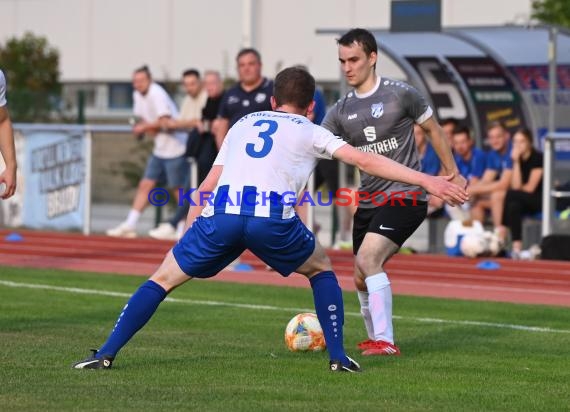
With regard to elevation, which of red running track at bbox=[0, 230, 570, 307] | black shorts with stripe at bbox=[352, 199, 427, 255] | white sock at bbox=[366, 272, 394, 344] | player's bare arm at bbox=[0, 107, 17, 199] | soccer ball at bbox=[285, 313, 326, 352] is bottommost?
red running track at bbox=[0, 230, 570, 307]

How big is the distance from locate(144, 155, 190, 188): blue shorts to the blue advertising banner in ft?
4.77

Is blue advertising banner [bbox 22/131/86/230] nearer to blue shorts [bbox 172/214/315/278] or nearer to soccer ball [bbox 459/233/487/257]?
soccer ball [bbox 459/233/487/257]

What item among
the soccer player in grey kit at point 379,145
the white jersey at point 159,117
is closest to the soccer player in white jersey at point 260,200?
the soccer player in grey kit at point 379,145

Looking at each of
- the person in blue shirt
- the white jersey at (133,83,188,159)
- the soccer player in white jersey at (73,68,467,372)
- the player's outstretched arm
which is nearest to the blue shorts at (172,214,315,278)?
the soccer player in white jersey at (73,68,467,372)

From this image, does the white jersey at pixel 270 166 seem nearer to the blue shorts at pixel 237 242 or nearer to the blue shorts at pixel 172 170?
the blue shorts at pixel 237 242

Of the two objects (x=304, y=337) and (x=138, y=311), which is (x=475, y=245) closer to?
(x=304, y=337)

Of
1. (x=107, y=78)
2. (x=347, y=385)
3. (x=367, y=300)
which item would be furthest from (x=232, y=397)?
(x=107, y=78)

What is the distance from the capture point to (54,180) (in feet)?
68.6

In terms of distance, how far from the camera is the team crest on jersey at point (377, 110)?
30.9 feet

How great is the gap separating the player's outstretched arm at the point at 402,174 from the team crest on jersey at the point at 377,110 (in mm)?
1769

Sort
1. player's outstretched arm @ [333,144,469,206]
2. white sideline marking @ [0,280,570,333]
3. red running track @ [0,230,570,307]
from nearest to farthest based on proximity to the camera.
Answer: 1. player's outstretched arm @ [333,144,469,206]
2. white sideline marking @ [0,280,570,333]
3. red running track @ [0,230,570,307]

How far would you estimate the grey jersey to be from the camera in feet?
30.9

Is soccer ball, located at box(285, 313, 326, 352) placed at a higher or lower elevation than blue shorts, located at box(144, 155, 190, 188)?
lower

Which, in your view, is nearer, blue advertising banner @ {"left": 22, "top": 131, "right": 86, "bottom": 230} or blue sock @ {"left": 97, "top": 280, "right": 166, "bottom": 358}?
blue sock @ {"left": 97, "top": 280, "right": 166, "bottom": 358}
